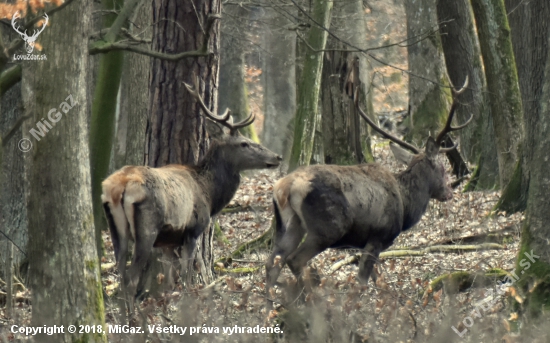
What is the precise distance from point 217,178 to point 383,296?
386 centimetres

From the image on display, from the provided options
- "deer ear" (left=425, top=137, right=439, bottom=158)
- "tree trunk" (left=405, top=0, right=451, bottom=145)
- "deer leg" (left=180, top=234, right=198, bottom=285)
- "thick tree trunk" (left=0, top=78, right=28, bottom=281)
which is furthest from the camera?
"tree trunk" (left=405, top=0, right=451, bottom=145)

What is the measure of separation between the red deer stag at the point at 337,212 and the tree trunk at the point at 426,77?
8313 mm

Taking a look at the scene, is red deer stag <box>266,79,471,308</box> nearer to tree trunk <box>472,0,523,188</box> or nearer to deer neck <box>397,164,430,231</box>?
deer neck <box>397,164,430,231</box>

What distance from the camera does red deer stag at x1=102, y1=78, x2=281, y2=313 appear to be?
8117mm

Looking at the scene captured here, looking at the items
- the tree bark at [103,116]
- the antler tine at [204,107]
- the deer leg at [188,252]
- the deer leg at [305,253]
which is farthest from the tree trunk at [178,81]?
the deer leg at [305,253]

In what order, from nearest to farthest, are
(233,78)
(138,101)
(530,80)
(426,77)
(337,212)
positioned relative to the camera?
(337,212), (530,80), (138,101), (426,77), (233,78)

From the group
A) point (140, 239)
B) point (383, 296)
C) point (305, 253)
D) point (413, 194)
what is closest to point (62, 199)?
point (140, 239)

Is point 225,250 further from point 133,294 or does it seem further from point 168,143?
point 133,294

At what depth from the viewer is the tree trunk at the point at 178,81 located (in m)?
9.52

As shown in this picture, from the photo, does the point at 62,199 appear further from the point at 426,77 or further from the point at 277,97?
the point at 277,97

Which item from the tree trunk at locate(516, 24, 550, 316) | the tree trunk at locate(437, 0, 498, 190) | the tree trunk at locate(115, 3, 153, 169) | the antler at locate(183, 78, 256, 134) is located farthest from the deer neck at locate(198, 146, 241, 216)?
the tree trunk at locate(437, 0, 498, 190)

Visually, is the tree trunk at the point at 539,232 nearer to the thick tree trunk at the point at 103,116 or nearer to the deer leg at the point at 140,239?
the deer leg at the point at 140,239

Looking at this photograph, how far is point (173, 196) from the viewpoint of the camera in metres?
8.60

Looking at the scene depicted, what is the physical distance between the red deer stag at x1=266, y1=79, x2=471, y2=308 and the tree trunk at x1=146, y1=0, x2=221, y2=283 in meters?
1.26
